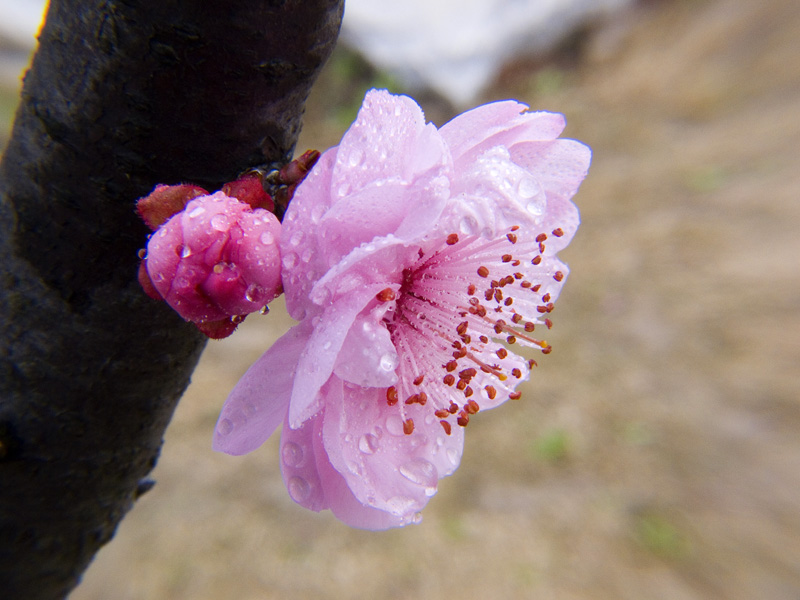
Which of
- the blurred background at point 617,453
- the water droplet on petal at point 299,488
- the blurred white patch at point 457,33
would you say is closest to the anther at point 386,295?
the water droplet on petal at point 299,488

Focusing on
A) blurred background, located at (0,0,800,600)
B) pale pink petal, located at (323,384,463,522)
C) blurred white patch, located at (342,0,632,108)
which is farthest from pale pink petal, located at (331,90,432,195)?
blurred white patch, located at (342,0,632,108)

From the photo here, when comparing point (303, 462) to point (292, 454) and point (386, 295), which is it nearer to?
point (292, 454)

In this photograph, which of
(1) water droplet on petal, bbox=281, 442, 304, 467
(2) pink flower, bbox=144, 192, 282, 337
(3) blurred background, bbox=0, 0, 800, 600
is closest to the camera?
(2) pink flower, bbox=144, 192, 282, 337

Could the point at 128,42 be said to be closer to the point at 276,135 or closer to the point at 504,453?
the point at 276,135

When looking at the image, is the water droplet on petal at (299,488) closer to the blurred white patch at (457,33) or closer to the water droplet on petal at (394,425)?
the water droplet on petal at (394,425)

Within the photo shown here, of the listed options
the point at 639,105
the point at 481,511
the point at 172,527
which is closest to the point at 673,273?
the point at 481,511

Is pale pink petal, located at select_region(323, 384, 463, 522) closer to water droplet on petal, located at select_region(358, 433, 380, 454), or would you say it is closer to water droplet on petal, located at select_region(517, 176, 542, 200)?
water droplet on petal, located at select_region(358, 433, 380, 454)

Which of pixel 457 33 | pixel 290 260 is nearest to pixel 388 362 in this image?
pixel 290 260

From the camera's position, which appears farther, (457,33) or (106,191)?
(457,33)
